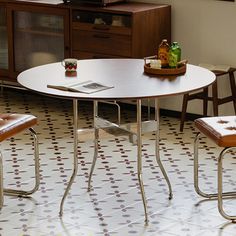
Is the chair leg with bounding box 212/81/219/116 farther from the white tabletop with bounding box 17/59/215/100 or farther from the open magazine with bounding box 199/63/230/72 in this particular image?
the white tabletop with bounding box 17/59/215/100

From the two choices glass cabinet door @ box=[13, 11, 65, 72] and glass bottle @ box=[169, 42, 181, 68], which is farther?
glass cabinet door @ box=[13, 11, 65, 72]

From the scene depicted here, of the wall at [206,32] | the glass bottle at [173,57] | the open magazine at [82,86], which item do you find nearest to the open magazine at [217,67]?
the wall at [206,32]

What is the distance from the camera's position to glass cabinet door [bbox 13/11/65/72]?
632cm

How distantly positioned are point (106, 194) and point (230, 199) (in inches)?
28.0

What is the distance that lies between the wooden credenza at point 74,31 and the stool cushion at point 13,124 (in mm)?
1607

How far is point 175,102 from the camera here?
6.22 meters

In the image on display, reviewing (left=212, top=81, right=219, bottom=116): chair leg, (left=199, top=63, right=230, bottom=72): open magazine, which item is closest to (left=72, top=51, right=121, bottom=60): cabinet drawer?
(left=199, top=63, right=230, bottom=72): open magazine

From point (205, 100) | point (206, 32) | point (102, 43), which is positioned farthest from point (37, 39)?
point (205, 100)

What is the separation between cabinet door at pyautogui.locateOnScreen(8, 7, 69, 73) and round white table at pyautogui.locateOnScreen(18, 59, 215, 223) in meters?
1.53

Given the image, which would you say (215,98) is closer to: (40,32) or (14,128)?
(40,32)

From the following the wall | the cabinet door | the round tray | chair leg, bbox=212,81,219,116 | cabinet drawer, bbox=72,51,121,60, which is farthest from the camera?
the cabinet door

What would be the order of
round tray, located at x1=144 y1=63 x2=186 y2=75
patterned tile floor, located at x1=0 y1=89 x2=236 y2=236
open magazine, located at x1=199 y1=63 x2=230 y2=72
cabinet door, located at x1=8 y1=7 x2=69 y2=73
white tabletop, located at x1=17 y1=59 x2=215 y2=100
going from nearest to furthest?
white tabletop, located at x1=17 y1=59 x2=215 y2=100
patterned tile floor, located at x1=0 y1=89 x2=236 y2=236
round tray, located at x1=144 y1=63 x2=186 y2=75
open magazine, located at x1=199 y1=63 x2=230 y2=72
cabinet door, located at x1=8 y1=7 x2=69 y2=73

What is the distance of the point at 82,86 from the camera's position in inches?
163

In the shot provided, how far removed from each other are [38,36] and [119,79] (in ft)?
7.49
